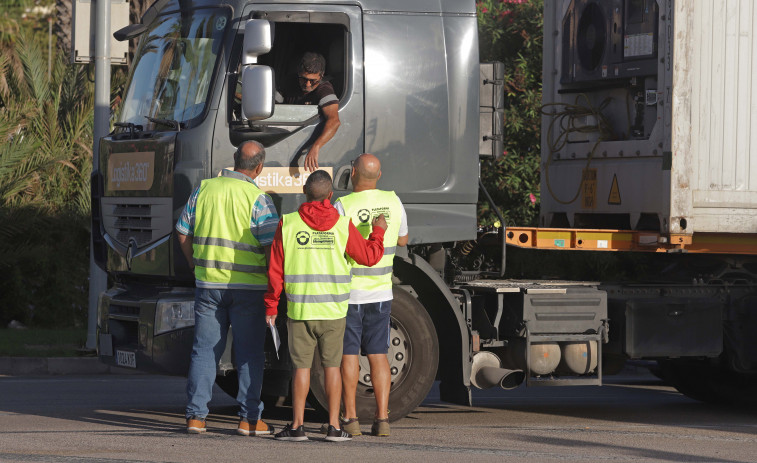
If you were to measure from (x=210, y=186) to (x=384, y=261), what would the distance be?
1183 mm

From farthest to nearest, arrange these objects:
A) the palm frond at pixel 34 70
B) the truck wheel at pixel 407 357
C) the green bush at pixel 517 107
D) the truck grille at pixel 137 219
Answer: the palm frond at pixel 34 70 < the green bush at pixel 517 107 < the truck wheel at pixel 407 357 < the truck grille at pixel 137 219

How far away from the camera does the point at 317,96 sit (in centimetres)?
820

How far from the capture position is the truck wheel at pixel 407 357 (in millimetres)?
8367

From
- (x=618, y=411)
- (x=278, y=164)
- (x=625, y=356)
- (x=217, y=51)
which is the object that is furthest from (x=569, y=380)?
(x=217, y=51)

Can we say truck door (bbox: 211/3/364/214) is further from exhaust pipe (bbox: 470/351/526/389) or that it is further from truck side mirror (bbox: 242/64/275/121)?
exhaust pipe (bbox: 470/351/526/389)

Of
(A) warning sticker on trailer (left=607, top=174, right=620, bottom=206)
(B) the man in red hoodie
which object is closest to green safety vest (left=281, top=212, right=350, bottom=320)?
(B) the man in red hoodie

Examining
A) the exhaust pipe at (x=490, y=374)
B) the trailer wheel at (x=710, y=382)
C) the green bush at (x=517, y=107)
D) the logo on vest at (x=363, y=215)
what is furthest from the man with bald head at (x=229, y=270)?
the green bush at (x=517, y=107)

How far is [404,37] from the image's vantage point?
27.5ft

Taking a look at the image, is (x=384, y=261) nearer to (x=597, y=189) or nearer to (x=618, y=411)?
(x=597, y=189)

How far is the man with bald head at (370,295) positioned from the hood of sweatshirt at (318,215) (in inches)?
9.3

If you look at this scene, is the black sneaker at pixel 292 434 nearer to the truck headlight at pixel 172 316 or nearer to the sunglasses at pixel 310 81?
the truck headlight at pixel 172 316

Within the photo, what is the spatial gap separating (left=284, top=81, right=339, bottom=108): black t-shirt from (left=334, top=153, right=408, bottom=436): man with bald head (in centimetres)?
50

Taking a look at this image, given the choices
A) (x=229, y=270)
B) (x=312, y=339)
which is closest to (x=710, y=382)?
(x=312, y=339)

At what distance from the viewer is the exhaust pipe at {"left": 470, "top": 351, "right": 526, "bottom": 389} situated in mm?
8570
